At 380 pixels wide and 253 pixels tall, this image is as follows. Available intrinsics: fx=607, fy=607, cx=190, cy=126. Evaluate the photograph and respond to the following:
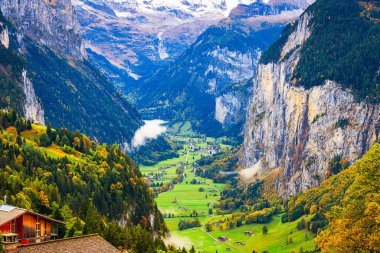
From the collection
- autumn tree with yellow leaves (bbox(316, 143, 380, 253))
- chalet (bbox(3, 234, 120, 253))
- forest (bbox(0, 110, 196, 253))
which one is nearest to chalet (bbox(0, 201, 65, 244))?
chalet (bbox(3, 234, 120, 253))

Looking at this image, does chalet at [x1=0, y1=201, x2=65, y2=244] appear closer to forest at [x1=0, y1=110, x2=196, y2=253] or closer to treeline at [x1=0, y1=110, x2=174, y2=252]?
forest at [x1=0, y1=110, x2=196, y2=253]

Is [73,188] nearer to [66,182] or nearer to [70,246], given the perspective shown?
[66,182]

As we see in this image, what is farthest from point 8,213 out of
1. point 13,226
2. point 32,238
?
point 32,238

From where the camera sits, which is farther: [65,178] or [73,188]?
[65,178]

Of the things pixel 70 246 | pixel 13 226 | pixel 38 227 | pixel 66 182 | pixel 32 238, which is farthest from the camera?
pixel 66 182

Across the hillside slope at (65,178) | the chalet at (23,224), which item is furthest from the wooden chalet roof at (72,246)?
the hillside slope at (65,178)
